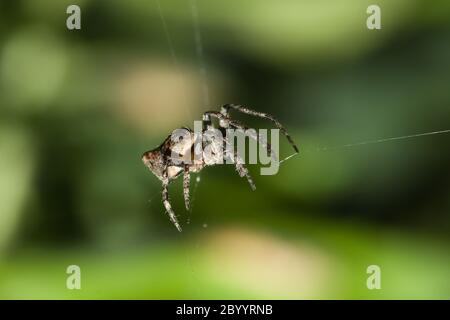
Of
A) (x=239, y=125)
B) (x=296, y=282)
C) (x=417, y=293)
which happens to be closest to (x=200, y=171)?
(x=239, y=125)

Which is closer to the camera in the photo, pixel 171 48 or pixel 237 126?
pixel 237 126

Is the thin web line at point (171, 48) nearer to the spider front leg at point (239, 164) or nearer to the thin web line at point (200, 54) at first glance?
the thin web line at point (200, 54)

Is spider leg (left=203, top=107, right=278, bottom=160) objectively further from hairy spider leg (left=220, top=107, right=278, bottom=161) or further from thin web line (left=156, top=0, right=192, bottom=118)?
thin web line (left=156, top=0, right=192, bottom=118)

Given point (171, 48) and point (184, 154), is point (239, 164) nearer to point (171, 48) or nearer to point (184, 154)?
point (184, 154)

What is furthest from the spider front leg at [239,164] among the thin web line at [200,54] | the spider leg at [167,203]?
the thin web line at [200,54]

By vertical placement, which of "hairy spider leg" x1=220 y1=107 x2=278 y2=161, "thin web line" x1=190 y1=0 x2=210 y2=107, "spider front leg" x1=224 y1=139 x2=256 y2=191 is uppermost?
"thin web line" x1=190 y1=0 x2=210 y2=107

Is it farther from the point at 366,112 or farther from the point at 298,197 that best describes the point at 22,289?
the point at 366,112

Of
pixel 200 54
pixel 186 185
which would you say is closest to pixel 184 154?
pixel 186 185

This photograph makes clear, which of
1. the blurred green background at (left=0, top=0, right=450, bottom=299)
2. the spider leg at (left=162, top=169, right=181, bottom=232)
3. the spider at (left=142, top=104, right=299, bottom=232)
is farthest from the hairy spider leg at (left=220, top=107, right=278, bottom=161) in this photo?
the spider leg at (left=162, top=169, right=181, bottom=232)
